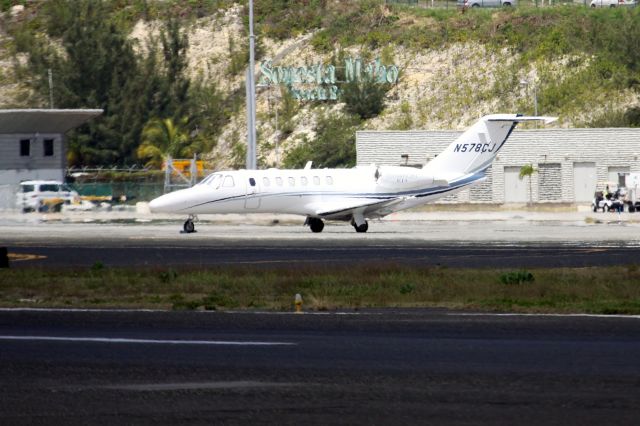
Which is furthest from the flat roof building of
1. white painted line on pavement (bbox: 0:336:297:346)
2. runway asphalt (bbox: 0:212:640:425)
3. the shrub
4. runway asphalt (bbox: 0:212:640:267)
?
white painted line on pavement (bbox: 0:336:297:346)

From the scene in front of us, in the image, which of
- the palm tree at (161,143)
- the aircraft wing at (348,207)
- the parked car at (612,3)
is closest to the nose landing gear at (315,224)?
the aircraft wing at (348,207)

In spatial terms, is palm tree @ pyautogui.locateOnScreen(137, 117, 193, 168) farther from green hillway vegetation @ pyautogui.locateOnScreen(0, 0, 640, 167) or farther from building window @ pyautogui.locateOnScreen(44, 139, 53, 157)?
building window @ pyautogui.locateOnScreen(44, 139, 53, 157)

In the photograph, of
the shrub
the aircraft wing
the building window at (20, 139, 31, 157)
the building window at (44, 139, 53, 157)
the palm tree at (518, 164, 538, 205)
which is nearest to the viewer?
the shrub

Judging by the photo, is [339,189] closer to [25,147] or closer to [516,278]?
[516,278]

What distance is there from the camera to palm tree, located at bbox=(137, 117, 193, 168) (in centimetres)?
8394

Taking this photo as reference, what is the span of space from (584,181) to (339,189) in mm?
25761

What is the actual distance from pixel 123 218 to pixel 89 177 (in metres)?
24.3

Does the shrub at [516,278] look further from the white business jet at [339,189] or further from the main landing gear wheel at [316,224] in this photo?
the main landing gear wheel at [316,224]

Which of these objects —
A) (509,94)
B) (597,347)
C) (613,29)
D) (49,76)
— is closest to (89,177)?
(49,76)

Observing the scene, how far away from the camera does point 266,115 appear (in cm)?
8981

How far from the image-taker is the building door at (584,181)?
6612 centimetres

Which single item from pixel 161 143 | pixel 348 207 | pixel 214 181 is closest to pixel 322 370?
pixel 348 207

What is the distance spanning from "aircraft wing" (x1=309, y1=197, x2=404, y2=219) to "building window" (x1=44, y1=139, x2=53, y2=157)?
2538 cm

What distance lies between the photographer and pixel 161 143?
85.1 metres
